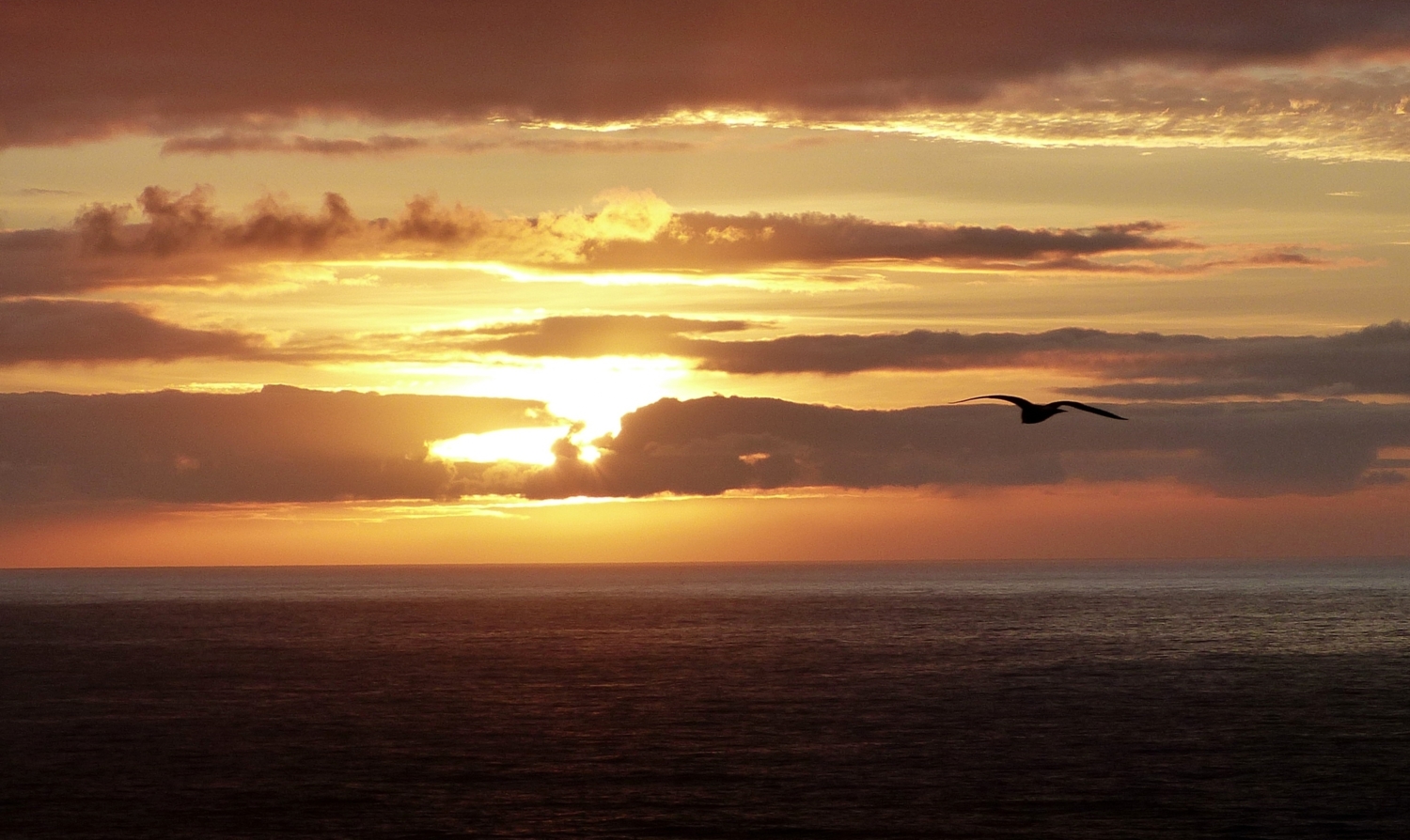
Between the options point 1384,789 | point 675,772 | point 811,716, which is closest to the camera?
point 1384,789

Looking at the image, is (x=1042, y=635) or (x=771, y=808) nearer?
(x=771, y=808)

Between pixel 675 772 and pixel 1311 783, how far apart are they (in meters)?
27.1

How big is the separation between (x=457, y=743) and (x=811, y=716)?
21140 millimetres

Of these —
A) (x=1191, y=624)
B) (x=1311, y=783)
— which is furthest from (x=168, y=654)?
(x=1191, y=624)

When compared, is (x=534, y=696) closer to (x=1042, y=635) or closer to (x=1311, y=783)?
(x=1311, y=783)

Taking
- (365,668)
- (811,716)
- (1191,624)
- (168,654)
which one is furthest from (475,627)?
(811,716)

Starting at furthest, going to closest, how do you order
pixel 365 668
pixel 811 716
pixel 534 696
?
pixel 365 668
pixel 534 696
pixel 811 716

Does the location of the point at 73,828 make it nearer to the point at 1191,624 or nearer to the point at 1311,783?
the point at 1311,783

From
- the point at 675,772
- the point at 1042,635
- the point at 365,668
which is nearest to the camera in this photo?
the point at 675,772

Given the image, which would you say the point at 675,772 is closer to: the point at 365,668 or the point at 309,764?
the point at 309,764

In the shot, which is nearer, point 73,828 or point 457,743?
point 73,828

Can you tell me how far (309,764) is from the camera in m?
66.2

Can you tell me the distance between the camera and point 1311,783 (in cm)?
6003

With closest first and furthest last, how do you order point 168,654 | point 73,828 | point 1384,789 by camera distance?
point 73,828
point 1384,789
point 168,654
